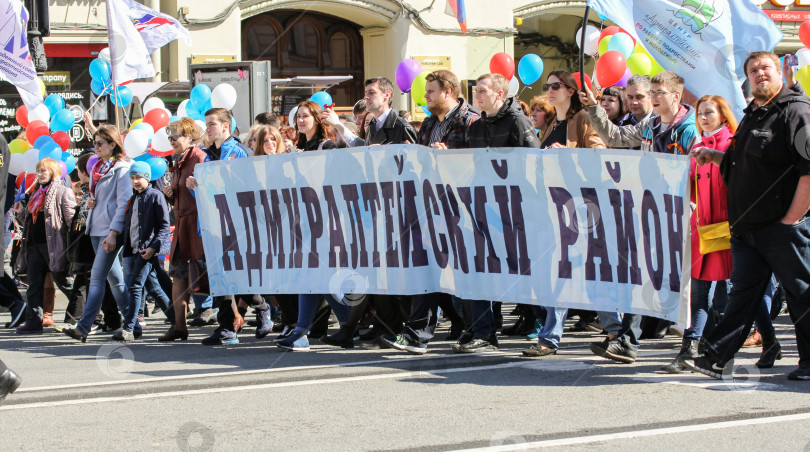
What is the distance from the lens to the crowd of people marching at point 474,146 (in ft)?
20.3

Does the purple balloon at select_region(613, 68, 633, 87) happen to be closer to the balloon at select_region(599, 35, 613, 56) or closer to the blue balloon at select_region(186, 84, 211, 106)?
the balloon at select_region(599, 35, 613, 56)

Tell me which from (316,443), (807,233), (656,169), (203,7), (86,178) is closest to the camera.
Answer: (316,443)

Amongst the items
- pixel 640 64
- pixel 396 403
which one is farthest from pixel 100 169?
pixel 640 64

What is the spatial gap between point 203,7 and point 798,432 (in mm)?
17741

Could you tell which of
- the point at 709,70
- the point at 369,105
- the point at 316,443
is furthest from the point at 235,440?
the point at 709,70

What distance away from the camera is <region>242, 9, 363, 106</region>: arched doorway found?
75.4 feet

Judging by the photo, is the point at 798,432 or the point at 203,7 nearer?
the point at 798,432

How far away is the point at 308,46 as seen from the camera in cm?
2366

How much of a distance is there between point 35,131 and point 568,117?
8.57m

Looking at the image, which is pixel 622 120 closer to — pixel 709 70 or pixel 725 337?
pixel 709 70

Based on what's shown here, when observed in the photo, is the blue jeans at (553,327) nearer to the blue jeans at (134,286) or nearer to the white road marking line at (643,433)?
the white road marking line at (643,433)

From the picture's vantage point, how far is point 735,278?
6328 mm

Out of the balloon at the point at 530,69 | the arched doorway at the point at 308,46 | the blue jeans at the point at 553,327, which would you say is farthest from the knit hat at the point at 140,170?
the arched doorway at the point at 308,46

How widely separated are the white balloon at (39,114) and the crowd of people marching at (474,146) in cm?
338
